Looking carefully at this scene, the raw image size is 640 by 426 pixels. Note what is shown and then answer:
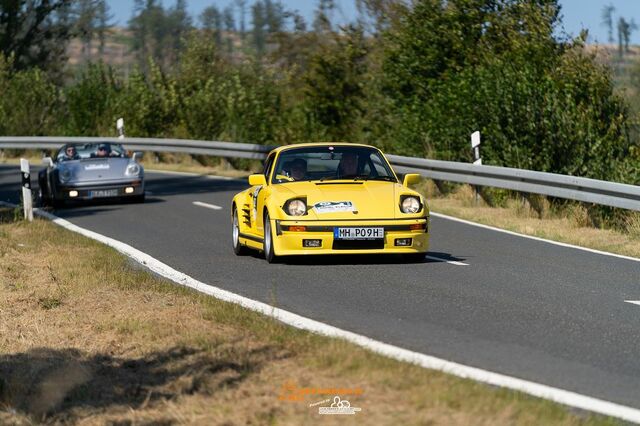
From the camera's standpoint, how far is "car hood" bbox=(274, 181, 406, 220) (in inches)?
495

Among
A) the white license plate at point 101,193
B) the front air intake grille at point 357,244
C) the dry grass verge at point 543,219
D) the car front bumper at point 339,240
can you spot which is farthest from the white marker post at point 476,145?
the front air intake grille at point 357,244

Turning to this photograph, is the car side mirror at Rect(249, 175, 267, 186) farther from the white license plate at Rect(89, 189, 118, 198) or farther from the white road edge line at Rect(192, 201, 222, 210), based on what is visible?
the white license plate at Rect(89, 189, 118, 198)

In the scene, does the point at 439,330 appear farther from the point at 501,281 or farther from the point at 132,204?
the point at 132,204

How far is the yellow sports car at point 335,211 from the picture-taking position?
12516 millimetres

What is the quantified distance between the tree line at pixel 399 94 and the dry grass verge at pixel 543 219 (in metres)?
1.23

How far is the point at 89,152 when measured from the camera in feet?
77.0

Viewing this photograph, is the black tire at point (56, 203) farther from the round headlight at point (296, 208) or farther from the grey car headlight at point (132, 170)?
the round headlight at point (296, 208)

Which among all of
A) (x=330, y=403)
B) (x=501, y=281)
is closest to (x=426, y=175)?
(x=501, y=281)

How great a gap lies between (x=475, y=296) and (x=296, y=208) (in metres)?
2.92

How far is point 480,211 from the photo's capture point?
65.3 feet

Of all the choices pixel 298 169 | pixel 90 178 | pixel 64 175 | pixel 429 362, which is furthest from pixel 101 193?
pixel 429 362

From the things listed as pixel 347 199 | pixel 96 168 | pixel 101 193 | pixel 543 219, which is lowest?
pixel 543 219

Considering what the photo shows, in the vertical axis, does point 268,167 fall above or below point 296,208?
above

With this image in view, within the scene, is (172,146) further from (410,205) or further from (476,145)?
(410,205)
